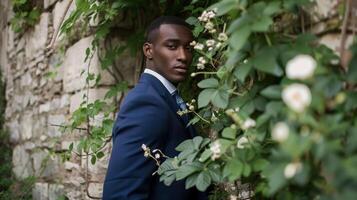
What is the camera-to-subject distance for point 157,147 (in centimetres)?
173

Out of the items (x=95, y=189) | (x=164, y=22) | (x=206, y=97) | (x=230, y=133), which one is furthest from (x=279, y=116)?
(x=95, y=189)

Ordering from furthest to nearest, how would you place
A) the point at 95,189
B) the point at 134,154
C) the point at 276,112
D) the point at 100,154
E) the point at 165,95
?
1. the point at 95,189
2. the point at 100,154
3. the point at 165,95
4. the point at 134,154
5. the point at 276,112

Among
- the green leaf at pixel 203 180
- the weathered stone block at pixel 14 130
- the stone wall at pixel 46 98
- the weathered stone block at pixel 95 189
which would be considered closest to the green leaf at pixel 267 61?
the green leaf at pixel 203 180

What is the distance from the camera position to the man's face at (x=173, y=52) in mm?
1914

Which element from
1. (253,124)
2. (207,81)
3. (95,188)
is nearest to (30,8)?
(95,188)

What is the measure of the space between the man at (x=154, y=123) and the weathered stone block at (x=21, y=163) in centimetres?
274

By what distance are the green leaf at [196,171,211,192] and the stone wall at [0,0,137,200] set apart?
54.4 inches

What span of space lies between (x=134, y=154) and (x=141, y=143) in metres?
0.05

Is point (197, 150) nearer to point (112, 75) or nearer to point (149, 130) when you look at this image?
point (149, 130)

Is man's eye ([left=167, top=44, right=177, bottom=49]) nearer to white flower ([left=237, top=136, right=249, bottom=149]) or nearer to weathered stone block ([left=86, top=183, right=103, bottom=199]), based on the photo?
white flower ([left=237, top=136, right=249, bottom=149])

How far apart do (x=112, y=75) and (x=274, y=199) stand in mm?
1503

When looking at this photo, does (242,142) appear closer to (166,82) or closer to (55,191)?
(166,82)

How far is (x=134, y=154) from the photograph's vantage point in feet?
5.49

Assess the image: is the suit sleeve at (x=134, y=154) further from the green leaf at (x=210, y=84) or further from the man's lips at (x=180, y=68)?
the green leaf at (x=210, y=84)
